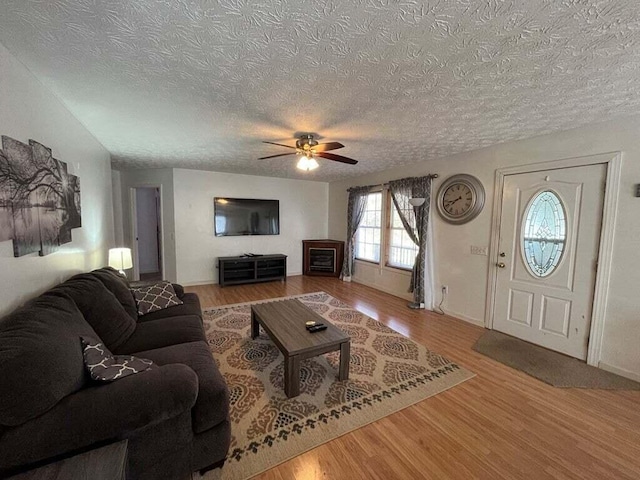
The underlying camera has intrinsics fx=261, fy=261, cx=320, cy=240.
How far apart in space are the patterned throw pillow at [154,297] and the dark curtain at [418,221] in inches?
130

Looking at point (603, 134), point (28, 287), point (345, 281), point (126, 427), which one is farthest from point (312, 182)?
point (126, 427)

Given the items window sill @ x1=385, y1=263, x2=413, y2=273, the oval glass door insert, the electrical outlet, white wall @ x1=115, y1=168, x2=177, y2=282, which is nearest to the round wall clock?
the electrical outlet

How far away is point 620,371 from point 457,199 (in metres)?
2.34

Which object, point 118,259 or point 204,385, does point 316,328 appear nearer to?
point 204,385

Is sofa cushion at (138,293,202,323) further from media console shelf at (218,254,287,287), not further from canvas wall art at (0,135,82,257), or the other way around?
media console shelf at (218,254,287,287)

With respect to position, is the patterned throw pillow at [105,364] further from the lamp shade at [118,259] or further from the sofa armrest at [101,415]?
the lamp shade at [118,259]

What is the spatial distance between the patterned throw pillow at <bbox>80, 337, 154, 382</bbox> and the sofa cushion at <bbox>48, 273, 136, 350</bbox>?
422mm

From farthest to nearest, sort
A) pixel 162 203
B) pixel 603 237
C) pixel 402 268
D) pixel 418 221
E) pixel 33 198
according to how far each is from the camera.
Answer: pixel 162 203, pixel 402 268, pixel 418 221, pixel 603 237, pixel 33 198

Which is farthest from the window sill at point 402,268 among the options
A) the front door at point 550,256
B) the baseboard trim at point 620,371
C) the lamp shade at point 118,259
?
the lamp shade at point 118,259

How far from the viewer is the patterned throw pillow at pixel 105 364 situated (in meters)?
1.31

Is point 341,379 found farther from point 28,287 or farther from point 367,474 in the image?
point 28,287

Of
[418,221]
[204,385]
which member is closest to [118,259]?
[204,385]

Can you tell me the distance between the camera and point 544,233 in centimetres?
288

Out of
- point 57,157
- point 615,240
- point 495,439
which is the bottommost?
point 495,439
